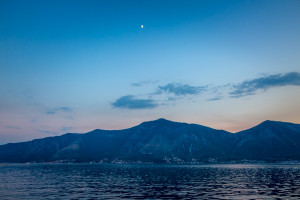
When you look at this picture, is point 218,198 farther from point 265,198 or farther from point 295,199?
point 295,199

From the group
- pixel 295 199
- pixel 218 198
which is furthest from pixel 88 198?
pixel 295 199

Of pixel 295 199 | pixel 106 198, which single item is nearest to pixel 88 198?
pixel 106 198

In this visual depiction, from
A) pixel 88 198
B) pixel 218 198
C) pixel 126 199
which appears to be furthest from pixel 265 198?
pixel 88 198

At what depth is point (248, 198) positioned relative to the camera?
50.1m

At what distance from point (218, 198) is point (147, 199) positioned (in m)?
15.6

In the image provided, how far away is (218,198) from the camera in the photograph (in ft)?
164

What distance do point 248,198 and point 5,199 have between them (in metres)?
54.4

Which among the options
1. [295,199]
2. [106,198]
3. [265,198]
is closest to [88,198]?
[106,198]

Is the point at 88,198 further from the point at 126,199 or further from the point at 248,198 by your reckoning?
the point at 248,198

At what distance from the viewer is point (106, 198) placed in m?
51.7

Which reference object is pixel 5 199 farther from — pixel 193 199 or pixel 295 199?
pixel 295 199

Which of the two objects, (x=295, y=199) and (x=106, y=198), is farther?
(x=106, y=198)

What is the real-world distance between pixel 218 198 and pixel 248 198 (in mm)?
6591

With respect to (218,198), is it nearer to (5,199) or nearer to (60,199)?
(60,199)
